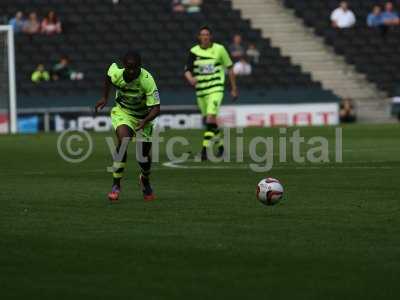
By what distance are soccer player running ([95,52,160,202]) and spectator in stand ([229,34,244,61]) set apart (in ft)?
84.4

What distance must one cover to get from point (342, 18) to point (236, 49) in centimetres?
470

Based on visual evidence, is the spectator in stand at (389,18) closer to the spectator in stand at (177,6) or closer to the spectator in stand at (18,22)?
the spectator in stand at (177,6)

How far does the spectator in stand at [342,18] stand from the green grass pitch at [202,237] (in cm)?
2468

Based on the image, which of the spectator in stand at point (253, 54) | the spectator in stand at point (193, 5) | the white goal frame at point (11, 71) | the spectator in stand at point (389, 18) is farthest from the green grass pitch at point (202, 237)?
the spectator in stand at point (389, 18)

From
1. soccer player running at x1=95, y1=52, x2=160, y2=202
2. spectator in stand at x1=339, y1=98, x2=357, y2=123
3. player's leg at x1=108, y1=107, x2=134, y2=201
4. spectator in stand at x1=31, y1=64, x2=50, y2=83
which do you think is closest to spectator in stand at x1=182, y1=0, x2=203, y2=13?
spectator in stand at x1=31, y1=64, x2=50, y2=83

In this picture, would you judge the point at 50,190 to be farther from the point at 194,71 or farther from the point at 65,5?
the point at 65,5

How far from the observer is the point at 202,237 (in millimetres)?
11320

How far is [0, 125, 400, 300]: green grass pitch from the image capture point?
8812 millimetres

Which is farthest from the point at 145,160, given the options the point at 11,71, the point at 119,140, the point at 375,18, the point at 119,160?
the point at 375,18

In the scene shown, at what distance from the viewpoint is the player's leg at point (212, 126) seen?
22.6 m

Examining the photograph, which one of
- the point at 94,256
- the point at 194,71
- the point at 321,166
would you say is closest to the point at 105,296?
the point at 94,256

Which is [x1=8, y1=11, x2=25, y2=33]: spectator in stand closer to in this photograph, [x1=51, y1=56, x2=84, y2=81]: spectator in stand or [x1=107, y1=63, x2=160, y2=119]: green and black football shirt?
[x1=51, y1=56, x2=84, y2=81]: spectator in stand

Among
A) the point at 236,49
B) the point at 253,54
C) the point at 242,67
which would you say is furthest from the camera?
the point at 253,54

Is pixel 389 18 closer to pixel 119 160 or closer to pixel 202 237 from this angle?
pixel 119 160
